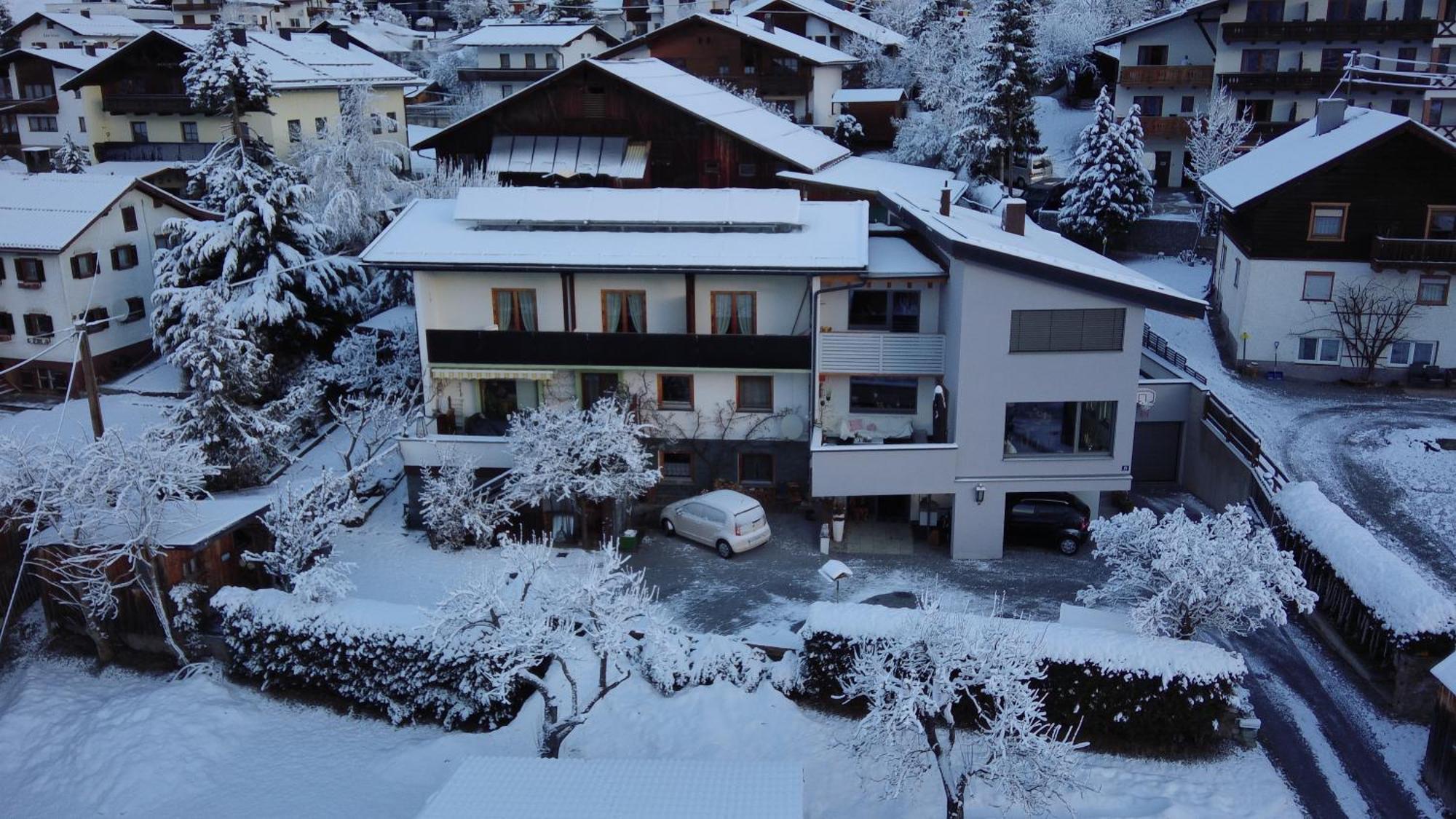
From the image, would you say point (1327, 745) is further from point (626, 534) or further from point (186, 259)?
point (186, 259)

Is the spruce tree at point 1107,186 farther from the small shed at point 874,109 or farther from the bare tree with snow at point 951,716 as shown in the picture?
the bare tree with snow at point 951,716

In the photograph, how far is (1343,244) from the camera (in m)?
34.7

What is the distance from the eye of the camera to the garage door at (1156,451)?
104 ft

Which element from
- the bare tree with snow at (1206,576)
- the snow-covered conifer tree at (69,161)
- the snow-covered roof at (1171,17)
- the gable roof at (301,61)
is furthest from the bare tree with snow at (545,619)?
the snow-covered roof at (1171,17)

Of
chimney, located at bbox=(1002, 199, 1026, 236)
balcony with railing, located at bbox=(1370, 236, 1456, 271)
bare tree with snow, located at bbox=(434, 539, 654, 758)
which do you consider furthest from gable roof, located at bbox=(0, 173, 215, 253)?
balcony with railing, located at bbox=(1370, 236, 1456, 271)

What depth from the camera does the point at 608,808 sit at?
15.5 meters

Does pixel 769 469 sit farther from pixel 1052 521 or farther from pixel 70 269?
pixel 70 269

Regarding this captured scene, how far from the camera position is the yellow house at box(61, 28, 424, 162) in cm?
5144

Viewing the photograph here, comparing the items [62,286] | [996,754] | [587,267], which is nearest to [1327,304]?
[587,267]

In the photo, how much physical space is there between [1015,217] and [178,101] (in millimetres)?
41171

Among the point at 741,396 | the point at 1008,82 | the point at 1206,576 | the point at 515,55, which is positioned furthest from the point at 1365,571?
the point at 515,55

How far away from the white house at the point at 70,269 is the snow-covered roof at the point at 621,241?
15063 millimetres

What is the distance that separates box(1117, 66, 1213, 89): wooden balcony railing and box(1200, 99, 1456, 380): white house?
17226 mm

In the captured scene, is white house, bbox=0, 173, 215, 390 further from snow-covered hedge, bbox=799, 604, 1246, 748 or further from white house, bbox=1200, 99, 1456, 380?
white house, bbox=1200, 99, 1456, 380
